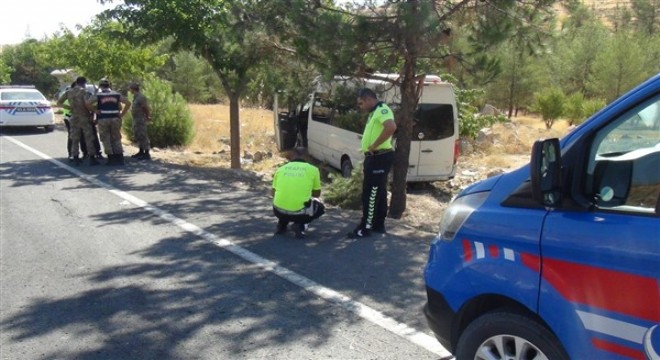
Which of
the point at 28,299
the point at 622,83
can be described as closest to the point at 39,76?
the point at 622,83

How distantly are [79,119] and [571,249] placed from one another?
11.8 m

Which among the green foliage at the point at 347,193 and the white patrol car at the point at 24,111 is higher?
the white patrol car at the point at 24,111

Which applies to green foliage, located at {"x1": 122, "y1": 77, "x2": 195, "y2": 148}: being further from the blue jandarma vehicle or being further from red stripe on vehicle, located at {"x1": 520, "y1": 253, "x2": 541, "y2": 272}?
red stripe on vehicle, located at {"x1": 520, "y1": 253, "x2": 541, "y2": 272}

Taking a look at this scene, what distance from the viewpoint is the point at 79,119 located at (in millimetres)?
12977

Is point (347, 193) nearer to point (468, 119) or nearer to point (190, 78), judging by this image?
point (468, 119)

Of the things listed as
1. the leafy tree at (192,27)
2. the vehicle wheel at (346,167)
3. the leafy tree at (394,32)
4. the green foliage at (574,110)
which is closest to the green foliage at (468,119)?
the vehicle wheel at (346,167)

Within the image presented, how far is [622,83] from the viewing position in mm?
34969

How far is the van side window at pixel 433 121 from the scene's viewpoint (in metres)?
13.9

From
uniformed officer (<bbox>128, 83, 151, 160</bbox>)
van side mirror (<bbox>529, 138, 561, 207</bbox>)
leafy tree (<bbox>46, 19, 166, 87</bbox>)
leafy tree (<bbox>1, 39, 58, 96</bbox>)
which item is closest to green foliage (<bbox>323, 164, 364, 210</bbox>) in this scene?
uniformed officer (<bbox>128, 83, 151, 160</bbox>)

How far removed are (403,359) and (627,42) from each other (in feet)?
116

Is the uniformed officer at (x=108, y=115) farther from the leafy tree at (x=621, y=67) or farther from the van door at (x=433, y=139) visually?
the leafy tree at (x=621, y=67)

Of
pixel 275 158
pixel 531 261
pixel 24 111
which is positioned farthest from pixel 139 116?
pixel 531 261

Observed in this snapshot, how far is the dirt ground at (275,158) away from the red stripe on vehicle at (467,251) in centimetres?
548

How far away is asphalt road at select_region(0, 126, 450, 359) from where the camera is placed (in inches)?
181
